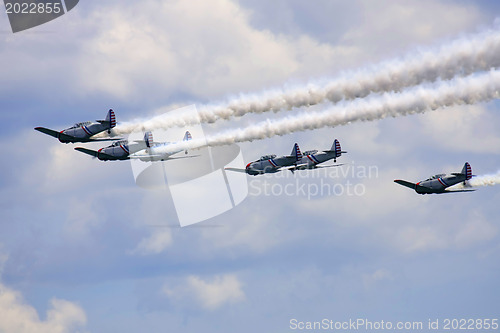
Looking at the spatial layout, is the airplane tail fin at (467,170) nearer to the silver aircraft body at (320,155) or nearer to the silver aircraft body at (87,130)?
the silver aircraft body at (320,155)

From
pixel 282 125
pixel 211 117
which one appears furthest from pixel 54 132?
pixel 282 125

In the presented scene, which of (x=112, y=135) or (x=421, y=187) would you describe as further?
(x=421, y=187)

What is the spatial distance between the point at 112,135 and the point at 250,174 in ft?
51.4

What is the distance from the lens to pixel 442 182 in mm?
90188

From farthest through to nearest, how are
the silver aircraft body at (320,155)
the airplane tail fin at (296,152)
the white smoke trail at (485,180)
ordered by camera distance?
the silver aircraft body at (320,155), the airplane tail fin at (296,152), the white smoke trail at (485,180)

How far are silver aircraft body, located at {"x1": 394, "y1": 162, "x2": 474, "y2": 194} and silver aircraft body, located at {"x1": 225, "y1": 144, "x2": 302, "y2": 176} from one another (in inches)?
442

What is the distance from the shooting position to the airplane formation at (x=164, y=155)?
84.4m

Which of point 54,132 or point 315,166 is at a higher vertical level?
point 54,132

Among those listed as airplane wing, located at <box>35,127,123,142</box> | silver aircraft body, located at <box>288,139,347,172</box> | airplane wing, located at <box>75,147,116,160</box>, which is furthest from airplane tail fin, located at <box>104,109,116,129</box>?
silver aircraft body, located at <box>288,139,347,172</box>

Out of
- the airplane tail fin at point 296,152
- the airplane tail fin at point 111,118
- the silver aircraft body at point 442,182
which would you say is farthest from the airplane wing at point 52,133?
the silver aircraft body at point 442,182

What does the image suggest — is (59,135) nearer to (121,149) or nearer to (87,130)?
(87,130)

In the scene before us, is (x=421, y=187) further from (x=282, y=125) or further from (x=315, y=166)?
(x=282, y=125)

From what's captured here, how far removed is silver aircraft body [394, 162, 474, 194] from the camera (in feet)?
285

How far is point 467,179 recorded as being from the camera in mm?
87000
